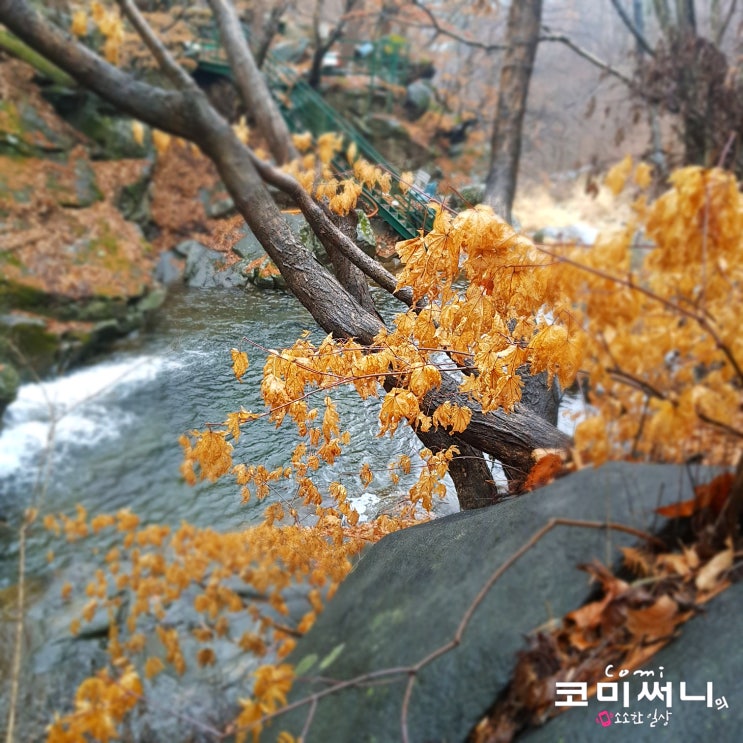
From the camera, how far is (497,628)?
4.08 feet

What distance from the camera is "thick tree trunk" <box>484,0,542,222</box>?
5492 millimetres

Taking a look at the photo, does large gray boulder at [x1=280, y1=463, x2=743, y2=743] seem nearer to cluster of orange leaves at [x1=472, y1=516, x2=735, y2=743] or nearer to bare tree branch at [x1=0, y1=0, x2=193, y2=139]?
cluster of orange leaves at [x1=472, y1=516, x2=735, y2=743]

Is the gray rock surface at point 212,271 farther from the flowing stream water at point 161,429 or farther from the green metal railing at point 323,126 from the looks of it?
the green metal railing at point 323,126

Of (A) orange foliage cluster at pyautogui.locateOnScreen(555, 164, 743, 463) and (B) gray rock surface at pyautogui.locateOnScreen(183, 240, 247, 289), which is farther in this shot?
(B) gray rock surface at pyautogui.locateOnScreen(183, 240, 247, 289)

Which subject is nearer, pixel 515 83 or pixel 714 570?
pixel 714 570

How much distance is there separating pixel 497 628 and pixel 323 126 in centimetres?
381

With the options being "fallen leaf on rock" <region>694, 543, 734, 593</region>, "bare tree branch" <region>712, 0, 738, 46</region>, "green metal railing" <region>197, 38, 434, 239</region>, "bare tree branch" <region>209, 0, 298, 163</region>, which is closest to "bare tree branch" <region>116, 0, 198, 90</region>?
"bare tree branch" <region>209, 0, 298, 163</region>

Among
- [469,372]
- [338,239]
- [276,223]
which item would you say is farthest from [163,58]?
[469,372]

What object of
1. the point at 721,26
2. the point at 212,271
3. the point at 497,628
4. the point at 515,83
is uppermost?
the point at 721,26

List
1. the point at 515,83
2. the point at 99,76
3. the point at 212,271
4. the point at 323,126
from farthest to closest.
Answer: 1. the point at 515,83
2. the point at 323,126
3. the point at 212,271
4. the point at 99,76

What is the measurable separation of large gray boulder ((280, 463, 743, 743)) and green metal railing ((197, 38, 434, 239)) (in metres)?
1.24

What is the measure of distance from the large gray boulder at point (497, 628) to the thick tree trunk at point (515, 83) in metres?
4.66

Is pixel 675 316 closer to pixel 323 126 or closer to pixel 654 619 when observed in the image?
pixel 654 619

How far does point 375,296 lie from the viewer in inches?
99.7
